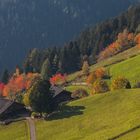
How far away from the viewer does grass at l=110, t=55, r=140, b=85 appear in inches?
5533

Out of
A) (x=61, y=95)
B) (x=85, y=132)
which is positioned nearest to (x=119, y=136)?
(x=85, y=132)

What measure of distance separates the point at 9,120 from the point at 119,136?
40328mm

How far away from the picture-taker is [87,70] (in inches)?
7062

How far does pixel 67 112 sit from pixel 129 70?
54095 mm

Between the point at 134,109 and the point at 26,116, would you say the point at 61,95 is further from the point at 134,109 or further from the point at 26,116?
the point at 134,109

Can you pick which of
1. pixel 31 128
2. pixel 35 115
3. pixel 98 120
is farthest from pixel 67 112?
pixel 98 120

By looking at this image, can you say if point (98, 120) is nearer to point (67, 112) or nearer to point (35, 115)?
point (67, 112)

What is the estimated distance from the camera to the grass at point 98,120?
75.9m

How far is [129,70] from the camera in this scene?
15112cm

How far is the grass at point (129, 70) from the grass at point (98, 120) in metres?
36.2

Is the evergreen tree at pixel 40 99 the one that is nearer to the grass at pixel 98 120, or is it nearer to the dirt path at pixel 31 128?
the dirt path at pixel 31 128

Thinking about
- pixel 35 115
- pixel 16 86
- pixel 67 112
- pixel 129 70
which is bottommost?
pixel 67 112

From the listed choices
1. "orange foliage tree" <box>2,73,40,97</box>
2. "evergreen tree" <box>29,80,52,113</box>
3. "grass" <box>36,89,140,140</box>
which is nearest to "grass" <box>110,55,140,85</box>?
"orange foliage tree" <box>2,73,40,97</box>

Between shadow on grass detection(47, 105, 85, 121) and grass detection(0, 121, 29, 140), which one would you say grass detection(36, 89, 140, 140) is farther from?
grass detection(0, 121, 29, 140)
